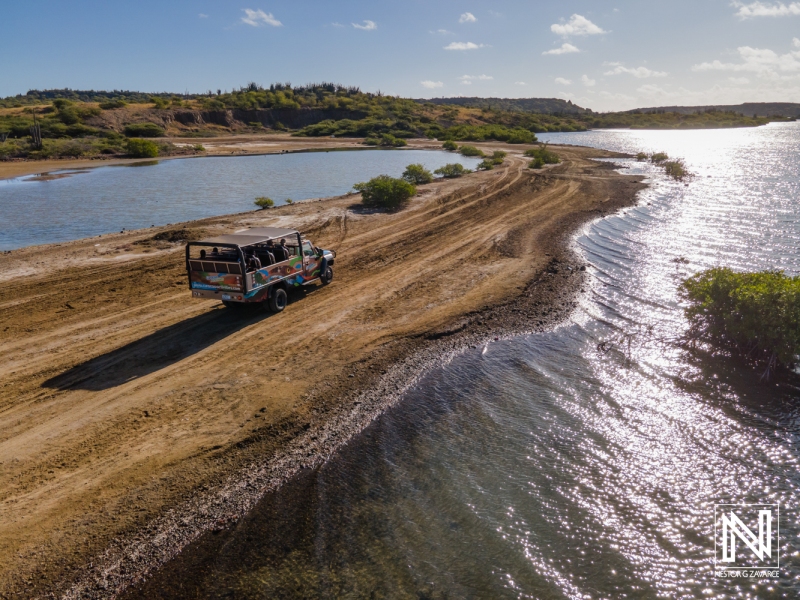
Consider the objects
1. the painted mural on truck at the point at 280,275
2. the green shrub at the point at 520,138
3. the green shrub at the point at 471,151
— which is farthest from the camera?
the green shrub at the point at 520,138

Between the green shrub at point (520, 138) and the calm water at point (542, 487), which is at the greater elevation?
the green shrub at point (520, 138)

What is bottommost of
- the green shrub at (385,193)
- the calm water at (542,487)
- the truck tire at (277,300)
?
the calm water at (542,487)

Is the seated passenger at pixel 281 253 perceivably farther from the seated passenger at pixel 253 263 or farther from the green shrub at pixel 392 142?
the green shrub at pixel 392 142

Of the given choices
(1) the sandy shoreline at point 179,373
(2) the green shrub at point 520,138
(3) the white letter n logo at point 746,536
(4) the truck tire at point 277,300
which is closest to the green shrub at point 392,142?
(2) the green shrub at point 520,138

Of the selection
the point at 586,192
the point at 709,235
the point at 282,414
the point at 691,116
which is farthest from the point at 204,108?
the point at 691,116

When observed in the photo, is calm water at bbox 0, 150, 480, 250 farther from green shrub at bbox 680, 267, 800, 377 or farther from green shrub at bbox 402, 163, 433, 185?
green shrub at bbox 680, 267, 800, 377

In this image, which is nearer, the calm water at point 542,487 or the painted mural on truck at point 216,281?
the calm water at point 542,487

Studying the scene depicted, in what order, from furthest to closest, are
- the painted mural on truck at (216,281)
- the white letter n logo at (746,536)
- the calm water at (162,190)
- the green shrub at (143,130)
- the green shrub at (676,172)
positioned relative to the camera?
the green shrub at (143,130), the green shrub at (676,172), the calm water at (162,190), the painted mural on truck at (216,281), the white letter n logo at (746,536)
